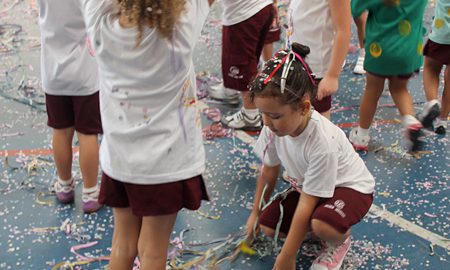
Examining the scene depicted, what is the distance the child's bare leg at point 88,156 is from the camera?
2.52 meters

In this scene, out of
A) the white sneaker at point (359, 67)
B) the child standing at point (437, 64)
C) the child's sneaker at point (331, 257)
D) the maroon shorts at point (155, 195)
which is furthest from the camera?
the white sneaker at point (359, 67)

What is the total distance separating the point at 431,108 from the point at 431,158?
0.27 m

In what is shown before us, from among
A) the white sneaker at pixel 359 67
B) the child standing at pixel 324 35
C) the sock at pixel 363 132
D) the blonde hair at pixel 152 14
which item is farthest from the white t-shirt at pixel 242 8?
the blonde hair at pixel 152 14

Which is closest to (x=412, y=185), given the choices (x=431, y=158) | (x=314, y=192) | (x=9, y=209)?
(x=431, y=158)

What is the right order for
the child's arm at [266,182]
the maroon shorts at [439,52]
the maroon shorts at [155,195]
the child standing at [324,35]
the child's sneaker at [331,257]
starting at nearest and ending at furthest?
the maroon shorts at [155,195]
the child's sneaker at [331,257]
the child's arm at [266,182]
the child standing at [324,35]
the maroon shorts at [439,52]

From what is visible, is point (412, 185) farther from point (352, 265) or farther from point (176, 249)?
point (176, 249)

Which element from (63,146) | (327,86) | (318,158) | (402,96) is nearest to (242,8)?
(327,86)

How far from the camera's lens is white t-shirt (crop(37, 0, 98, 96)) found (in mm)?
2230

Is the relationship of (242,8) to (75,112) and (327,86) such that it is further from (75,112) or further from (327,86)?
(75,112)

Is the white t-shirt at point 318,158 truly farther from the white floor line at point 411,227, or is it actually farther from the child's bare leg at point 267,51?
the child's bare leg at point 267,51

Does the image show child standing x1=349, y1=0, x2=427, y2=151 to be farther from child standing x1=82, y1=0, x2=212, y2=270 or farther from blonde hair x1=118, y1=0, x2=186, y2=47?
blonde hair x1=118, y1=0, x2=186, y2=47

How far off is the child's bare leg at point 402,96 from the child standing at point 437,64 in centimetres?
16

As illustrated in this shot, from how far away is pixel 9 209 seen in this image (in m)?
2.61

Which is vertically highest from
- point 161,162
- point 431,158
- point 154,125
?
point 154,125
